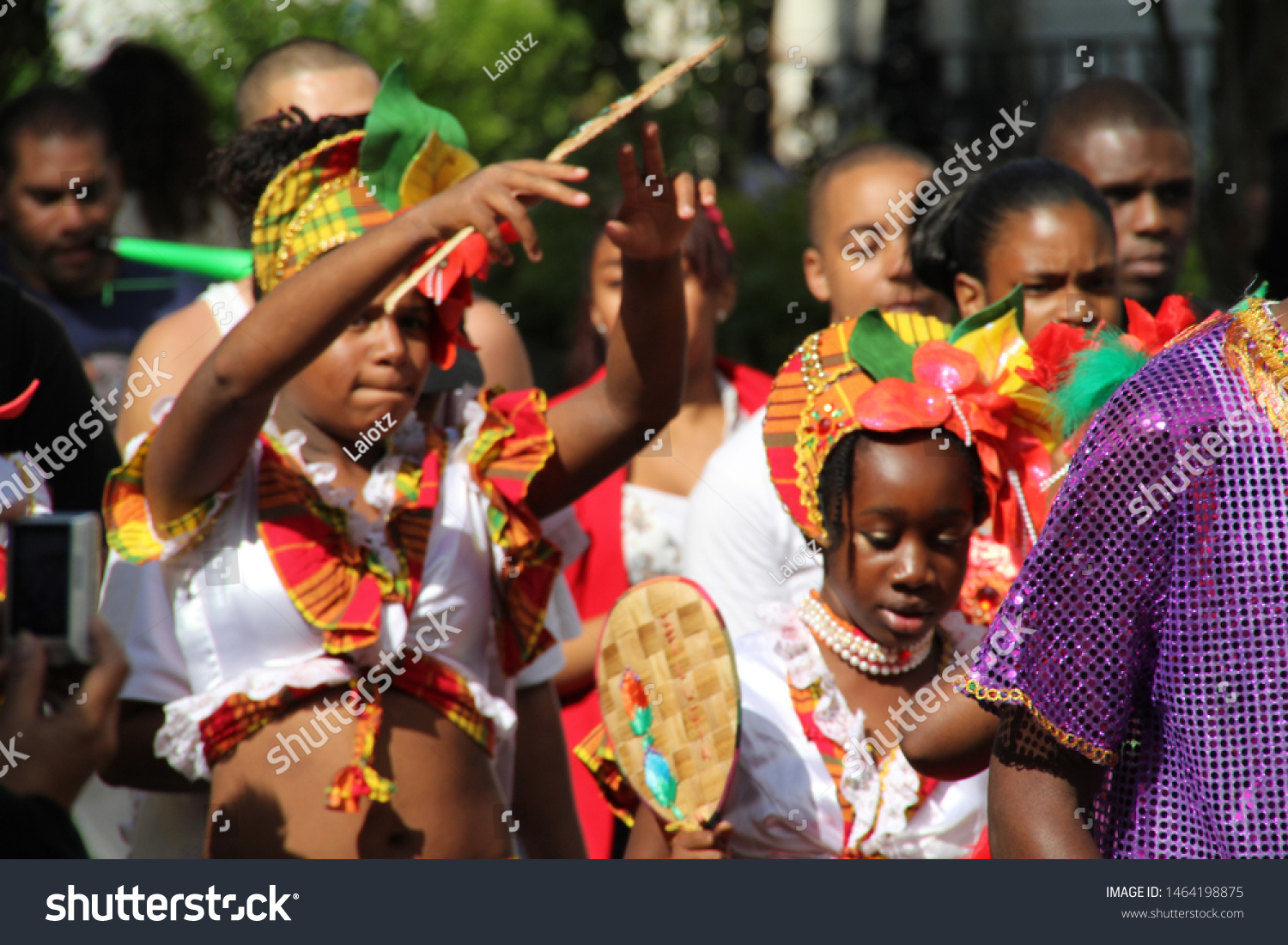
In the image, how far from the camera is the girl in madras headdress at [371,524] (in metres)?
2.37

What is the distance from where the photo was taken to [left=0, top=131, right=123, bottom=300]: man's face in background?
3.93 metres

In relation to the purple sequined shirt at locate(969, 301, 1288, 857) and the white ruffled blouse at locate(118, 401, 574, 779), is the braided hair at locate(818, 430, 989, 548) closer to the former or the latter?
the white ruffled blouse at locate(118, 401, 574, 779)

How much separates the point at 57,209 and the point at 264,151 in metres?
1.38

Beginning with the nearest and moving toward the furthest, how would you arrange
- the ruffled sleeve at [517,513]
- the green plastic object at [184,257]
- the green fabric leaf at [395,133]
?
the green fabric leaf at [395,133] → the ruffled sleeve at [517,513] → the green plastic object at [184,257]

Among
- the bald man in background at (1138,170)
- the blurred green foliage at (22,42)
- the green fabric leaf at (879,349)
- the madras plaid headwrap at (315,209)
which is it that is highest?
Result: the blurred green foliage at (22,42)

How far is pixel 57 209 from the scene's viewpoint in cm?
393

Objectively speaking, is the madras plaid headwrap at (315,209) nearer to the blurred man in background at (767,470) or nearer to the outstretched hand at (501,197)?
the outstretched hand at (501,197)

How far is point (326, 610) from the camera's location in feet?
7.91

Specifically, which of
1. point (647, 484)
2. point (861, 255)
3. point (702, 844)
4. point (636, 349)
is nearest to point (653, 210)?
point (636, 349)

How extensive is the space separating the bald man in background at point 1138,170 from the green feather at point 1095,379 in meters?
1.65

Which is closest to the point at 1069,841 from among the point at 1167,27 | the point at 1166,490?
the point at 1166,490

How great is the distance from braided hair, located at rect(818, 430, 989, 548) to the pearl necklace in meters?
0.13

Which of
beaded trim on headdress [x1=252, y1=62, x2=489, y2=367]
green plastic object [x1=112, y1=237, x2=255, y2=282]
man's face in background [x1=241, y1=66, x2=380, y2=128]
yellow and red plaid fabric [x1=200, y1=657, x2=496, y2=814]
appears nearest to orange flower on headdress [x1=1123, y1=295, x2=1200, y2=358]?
beaded trim on headdress [x1=252, y1=62, x2=489, y2=367]

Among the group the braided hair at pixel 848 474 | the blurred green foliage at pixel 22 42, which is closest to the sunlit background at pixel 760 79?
the blurred green foliage at pixel 22 42
